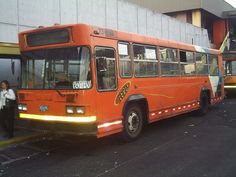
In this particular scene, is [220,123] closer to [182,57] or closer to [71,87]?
[182,57]

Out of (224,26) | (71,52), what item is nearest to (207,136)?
(71,52)

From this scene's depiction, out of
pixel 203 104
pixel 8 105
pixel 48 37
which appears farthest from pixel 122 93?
pixel 203 104

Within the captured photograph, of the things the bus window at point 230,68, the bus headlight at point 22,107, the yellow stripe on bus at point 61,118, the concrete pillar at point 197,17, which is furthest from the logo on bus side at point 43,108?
the concrete pillar at point 197,17

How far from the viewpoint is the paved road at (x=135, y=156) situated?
7117mm

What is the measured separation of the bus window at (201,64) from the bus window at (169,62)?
2106 mm

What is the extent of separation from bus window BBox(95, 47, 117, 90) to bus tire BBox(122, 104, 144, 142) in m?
0.95

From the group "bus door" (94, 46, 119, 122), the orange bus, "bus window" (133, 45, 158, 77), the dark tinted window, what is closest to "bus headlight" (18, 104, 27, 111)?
the orange bus

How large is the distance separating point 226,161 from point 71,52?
12.8 feet

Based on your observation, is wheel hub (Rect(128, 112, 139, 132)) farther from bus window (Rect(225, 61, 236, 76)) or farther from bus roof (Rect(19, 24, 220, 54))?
bus window (Rect(225, 61, 236, 76))

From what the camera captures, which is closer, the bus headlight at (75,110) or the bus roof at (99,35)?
A: the bus headlight at (75,110)

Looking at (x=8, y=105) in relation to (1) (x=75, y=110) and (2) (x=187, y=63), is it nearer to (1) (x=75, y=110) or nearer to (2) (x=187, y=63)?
(1) (x=75, y=110)

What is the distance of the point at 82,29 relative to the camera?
841 centimetres

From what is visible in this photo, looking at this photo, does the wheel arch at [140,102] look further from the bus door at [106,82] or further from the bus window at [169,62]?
the bus window at [169,62]

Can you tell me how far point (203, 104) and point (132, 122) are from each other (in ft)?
19.0
